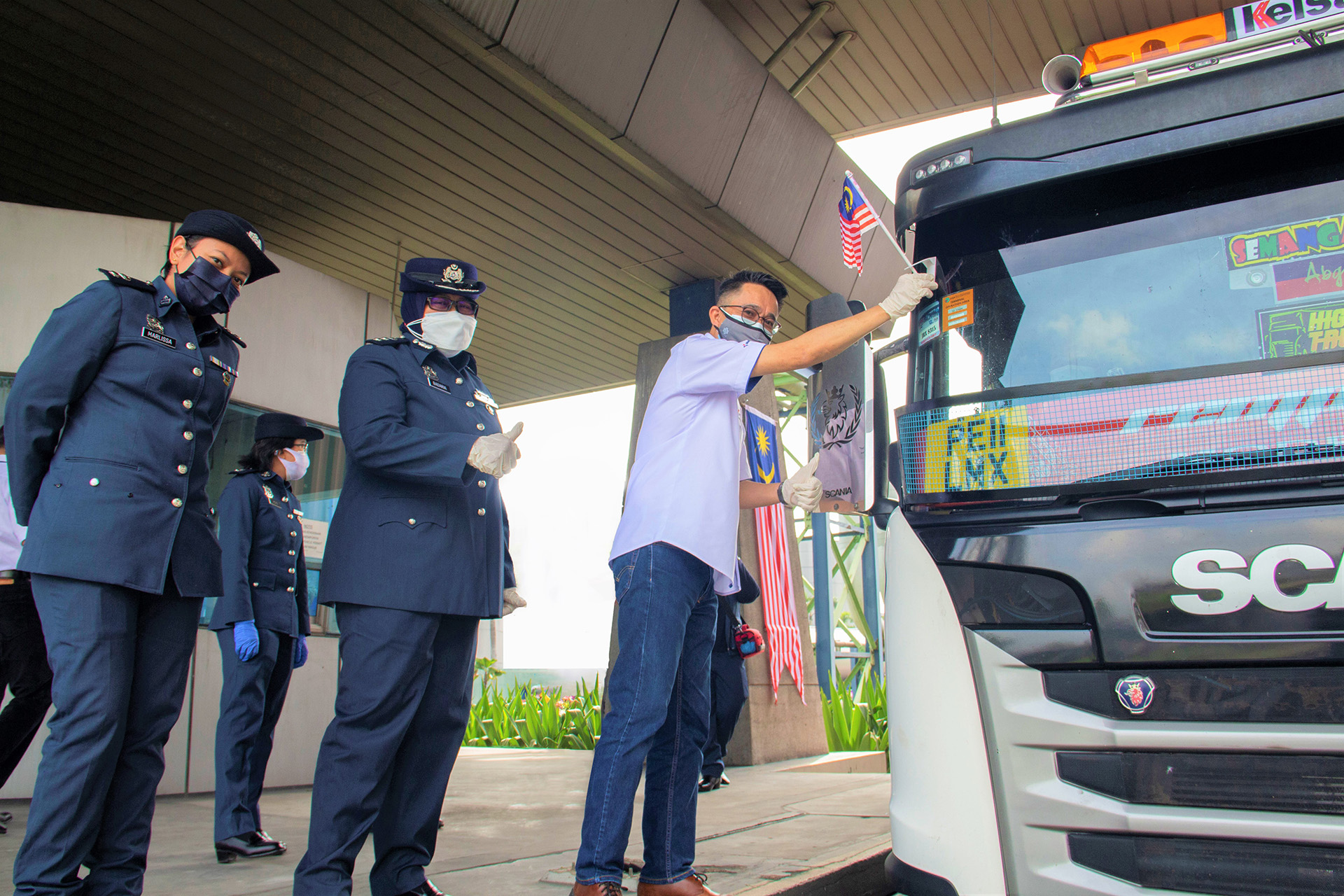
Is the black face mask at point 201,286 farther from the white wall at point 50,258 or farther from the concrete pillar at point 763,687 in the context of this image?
the concrete pillar at point 763,687

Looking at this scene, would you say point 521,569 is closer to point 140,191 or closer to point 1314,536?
point 140,191

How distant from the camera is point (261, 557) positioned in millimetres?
4469

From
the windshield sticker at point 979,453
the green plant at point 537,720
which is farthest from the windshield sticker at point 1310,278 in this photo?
the green plant at point 537,720

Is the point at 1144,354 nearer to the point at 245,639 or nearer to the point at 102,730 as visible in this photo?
the point at 102,730

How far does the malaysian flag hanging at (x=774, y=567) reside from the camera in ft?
28.4

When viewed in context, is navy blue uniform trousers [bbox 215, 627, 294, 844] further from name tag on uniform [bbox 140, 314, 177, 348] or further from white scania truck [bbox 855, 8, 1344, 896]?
white scania truck [bbox 855, 8, 1344, 896]

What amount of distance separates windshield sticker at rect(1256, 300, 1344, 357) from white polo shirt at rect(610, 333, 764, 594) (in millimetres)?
1347

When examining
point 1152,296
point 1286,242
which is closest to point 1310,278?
point 1286,242

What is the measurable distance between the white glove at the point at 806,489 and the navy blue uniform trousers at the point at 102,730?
177 cm

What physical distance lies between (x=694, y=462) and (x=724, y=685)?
358 cm

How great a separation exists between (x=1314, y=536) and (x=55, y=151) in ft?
25.8

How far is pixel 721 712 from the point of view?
632 centimetres

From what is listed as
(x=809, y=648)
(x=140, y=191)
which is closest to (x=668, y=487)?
(x=140, y=191)

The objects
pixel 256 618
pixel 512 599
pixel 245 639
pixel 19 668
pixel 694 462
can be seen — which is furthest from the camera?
pixel 256 618
